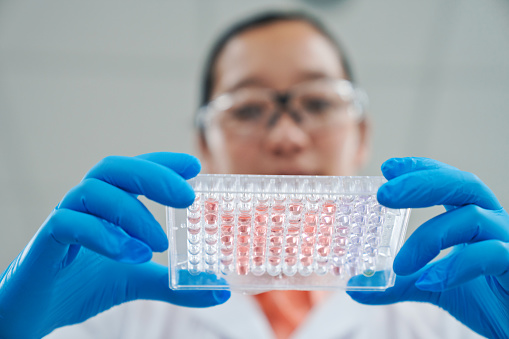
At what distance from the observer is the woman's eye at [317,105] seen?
1.41 metres

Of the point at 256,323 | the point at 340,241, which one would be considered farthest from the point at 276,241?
the point at 256,323

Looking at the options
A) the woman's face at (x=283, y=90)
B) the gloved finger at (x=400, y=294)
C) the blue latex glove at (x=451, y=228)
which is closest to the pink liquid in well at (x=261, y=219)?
the blue latex glove at (x=451, y=228)

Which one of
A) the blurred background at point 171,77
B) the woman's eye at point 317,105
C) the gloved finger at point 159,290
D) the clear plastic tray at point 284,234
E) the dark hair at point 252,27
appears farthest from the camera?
the blurred background at point 171,77

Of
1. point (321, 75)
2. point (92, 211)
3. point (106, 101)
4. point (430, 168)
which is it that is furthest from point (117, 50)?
point (430, 168)

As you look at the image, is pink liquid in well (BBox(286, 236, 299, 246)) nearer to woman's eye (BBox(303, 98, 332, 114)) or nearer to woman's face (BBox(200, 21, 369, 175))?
woman's face (BBox(200, 21, 369, 175))

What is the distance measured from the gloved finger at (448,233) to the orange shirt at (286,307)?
65cm

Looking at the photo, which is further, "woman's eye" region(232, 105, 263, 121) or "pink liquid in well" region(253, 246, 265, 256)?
"woman's eye" region(232, 105, 263, 121)

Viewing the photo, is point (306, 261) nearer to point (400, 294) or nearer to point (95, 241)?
point (400, 294)

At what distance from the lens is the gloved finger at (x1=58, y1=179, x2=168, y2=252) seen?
0.76 metres

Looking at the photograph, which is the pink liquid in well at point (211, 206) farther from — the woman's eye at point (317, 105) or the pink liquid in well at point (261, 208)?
the woman's eye at point (317, 105)

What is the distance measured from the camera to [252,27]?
60.3 inches

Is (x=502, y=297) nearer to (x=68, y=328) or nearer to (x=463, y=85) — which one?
(x=68, y=328)

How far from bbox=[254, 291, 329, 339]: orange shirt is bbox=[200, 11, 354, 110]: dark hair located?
2.82 feet

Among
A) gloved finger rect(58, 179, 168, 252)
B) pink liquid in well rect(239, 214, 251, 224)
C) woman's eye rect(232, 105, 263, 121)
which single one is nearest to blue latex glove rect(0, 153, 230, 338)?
gloved finger rect(58, 179, 168, 252)
